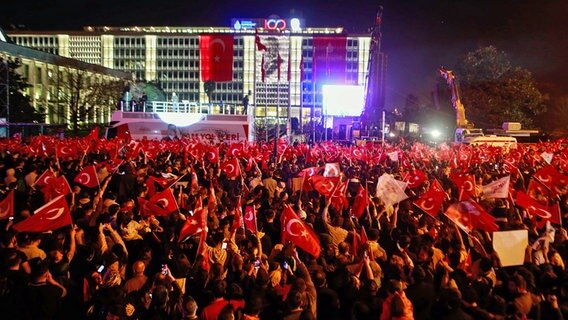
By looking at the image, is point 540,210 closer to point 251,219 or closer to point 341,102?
point 251,219

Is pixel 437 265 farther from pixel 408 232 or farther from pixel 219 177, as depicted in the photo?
pixel 219 177

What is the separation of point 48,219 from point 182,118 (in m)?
28.2

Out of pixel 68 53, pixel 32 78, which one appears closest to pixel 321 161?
pixel 32 78

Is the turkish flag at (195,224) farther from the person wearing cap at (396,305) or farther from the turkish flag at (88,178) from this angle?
the turkish flag at (88,178)

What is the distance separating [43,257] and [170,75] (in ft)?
357

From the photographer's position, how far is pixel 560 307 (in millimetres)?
5426

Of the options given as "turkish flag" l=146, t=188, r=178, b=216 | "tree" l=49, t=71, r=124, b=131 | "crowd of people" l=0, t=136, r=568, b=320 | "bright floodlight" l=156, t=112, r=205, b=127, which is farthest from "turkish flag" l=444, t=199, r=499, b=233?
"tree" l=49, t=71, r=124, b=131

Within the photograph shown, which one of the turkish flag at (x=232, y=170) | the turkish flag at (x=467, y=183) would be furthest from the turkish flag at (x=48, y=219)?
the turkish flag at (x=467, y=183)

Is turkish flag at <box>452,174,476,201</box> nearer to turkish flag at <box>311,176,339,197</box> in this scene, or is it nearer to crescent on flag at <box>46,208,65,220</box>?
turkish flag at <box>311,176,339,197</box>

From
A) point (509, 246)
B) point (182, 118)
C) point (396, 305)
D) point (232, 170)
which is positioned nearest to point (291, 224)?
point (396, 305)

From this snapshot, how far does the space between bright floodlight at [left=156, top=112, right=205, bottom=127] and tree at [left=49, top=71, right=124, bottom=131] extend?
80.9 feet

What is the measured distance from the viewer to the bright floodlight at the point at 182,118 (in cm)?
3456

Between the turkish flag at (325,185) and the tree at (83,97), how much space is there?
49.9 m

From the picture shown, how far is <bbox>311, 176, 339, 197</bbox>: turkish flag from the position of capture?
10.0 meters
